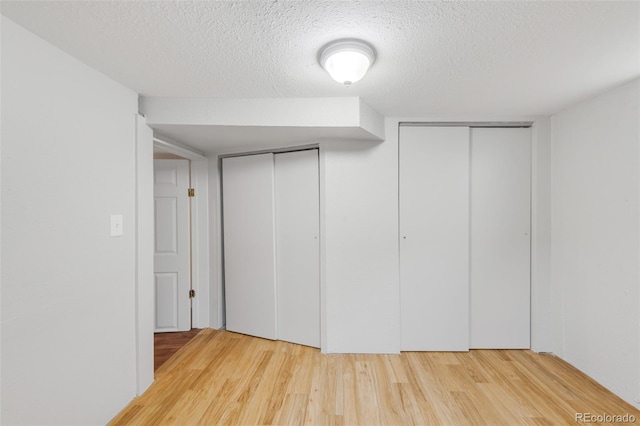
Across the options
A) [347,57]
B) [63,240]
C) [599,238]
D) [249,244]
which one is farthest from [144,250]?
[599,238]

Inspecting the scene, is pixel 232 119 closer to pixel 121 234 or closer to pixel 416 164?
pixel 121 234

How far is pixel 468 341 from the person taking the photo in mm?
2473

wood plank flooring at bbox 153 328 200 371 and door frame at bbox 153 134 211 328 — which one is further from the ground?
door frame at bbox 153 134 211 328

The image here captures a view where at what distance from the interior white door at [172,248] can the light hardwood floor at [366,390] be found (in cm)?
61

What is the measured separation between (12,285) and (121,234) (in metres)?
0.58

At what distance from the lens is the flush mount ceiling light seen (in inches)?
51.8

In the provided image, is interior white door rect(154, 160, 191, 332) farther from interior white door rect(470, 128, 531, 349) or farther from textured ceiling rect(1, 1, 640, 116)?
interior white door rect(470, 128, 531, 349)

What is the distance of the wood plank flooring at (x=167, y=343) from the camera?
238 centimetres

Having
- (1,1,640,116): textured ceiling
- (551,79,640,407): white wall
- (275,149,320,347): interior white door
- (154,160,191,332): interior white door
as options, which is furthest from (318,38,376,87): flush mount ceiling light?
(154,160,191,332): interior white door

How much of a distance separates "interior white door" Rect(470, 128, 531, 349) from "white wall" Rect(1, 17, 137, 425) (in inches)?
108

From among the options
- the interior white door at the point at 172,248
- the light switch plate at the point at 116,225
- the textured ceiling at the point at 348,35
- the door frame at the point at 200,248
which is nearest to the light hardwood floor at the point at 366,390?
the door frame at the point at 200,248

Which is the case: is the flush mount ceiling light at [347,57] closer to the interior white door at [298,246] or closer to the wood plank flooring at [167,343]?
the interior white door at [298,246]

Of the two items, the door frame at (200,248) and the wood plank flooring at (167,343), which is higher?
the door frame at (200,248)

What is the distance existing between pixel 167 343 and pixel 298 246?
1.59 m
